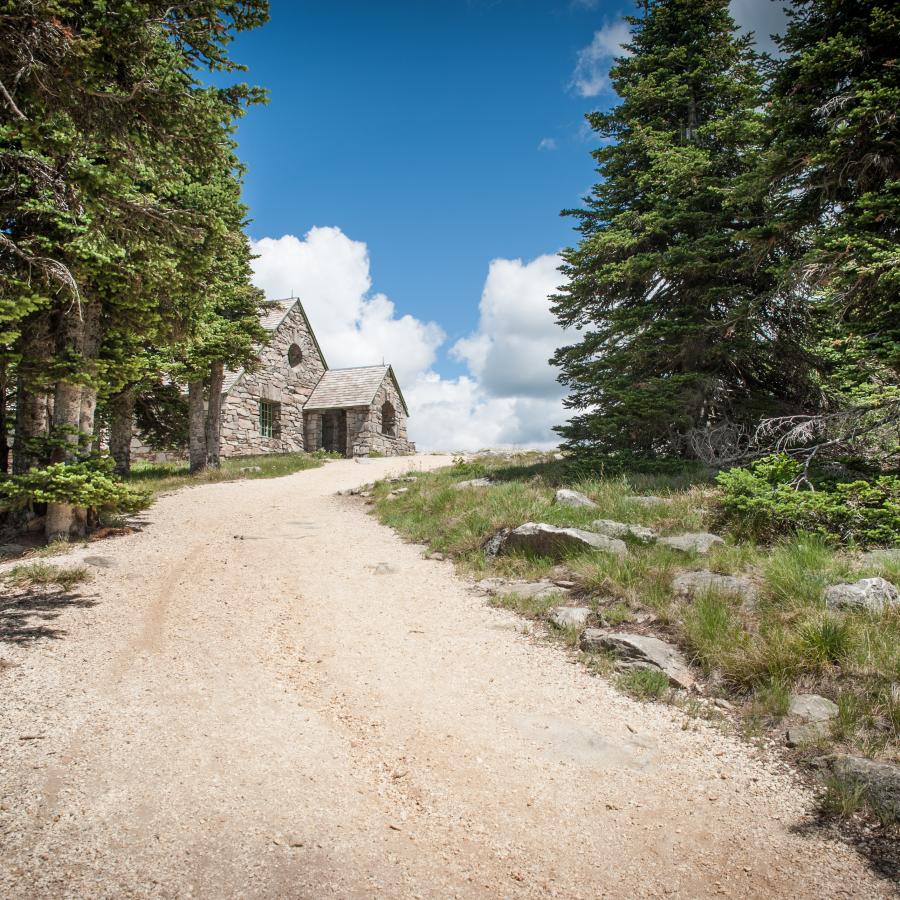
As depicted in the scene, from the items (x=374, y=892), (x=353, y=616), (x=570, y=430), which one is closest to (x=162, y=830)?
(x=374, y=892)

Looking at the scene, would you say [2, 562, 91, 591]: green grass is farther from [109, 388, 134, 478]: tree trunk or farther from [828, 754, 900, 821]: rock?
[109, 388, 134, 478]: tree trunk

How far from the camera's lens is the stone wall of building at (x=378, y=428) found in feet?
87.7

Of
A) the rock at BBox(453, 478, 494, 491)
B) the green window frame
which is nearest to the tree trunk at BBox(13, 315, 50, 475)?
the rock at BBox(453, 478, 494, 491)

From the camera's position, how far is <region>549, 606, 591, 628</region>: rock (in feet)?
18.7

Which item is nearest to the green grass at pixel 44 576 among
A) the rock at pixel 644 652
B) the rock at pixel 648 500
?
the rock at pixel 644 652

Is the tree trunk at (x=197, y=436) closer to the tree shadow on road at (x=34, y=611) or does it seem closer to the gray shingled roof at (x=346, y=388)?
the gray shingled roof at (x=346, y=388)

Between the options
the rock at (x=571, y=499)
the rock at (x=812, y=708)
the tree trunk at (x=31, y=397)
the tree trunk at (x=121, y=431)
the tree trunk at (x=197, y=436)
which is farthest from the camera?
the tree trunk at (x=197, y=436)

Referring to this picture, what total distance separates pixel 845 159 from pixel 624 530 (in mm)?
7556

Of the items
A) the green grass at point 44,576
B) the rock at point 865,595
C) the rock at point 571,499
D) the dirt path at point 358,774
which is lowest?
the dirt path at point 358,774

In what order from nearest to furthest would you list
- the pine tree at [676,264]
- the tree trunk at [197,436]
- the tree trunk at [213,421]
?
the pine tree at [676,264] < the tree trunk at [197,436] < the tree trunk at [213,421]

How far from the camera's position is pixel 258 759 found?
137 inches

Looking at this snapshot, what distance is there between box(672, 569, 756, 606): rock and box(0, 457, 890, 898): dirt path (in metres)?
1.72

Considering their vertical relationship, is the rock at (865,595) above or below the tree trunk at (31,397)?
below

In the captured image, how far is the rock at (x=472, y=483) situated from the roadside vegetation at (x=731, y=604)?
2187 mm
